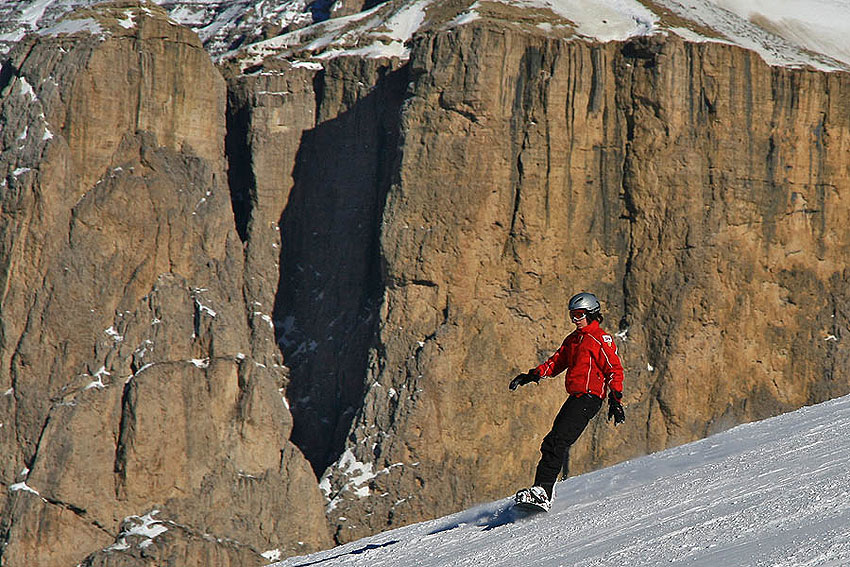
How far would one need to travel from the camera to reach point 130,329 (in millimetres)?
46531

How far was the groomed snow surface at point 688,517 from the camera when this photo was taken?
706 centimetres

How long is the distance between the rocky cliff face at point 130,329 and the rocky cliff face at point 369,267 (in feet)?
0.33

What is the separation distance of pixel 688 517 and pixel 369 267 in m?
42.9

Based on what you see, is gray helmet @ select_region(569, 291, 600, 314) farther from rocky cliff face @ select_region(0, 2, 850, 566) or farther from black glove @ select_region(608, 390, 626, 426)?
rocky cliff face @ select_region(0, 2, 850, 566)

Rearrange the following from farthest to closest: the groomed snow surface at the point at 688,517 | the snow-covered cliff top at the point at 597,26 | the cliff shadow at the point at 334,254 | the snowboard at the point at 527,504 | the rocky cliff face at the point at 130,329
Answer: the snow-covered cliff top at the point at 597,26, the cliff shadow at the point at 334,254, the rocky cliff face at the point at 130,329, the snowboard at the point at 527,504, the groomed snow surface at the point at 688,517

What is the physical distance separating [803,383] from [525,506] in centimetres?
4343

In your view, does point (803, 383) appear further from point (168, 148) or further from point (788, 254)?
point (168, 148)

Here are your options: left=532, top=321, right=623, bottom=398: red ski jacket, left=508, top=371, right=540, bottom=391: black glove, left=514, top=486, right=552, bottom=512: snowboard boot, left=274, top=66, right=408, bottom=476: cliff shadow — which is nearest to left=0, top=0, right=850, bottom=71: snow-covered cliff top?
left=274, top=66, right=408, bottom=476: cliff shadow

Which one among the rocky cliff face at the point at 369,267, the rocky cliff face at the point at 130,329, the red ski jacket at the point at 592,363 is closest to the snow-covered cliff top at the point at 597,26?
the rocky cliff face at the point at 369,267

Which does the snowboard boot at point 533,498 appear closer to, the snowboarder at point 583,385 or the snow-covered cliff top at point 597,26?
the snowboarder at point 583,385

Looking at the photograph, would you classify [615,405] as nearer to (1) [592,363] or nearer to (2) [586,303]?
(1) [592,363]

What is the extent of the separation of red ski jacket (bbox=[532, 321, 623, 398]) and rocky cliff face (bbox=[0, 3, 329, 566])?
35.6 metres

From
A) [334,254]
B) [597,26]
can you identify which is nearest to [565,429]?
[334,254]

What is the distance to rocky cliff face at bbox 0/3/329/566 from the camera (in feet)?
146
